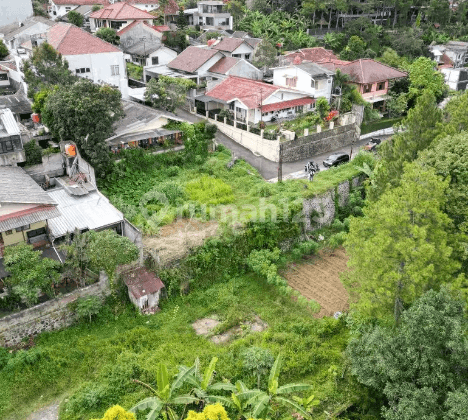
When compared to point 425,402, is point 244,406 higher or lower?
lower

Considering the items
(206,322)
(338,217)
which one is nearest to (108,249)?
(206,322)

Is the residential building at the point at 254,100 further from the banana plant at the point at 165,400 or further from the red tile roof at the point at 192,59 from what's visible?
the banana plant at the point at 165,400

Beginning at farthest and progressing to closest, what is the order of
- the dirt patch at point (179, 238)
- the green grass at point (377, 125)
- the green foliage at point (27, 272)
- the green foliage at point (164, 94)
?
the green grass at point (377, 125) → the green foliage at point (164, 94) → the dirt patch at point (179, 238) → the green foliage at point (27, 272)

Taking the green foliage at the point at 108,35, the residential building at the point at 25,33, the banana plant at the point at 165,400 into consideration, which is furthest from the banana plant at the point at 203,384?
the green foliage at the point at 108,35

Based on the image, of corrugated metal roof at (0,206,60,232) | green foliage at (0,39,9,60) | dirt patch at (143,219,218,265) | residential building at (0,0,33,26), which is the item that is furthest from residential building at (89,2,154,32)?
corrugated metal roof at (0,206,60,232)

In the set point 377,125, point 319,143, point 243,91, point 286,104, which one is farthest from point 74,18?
point 377,125

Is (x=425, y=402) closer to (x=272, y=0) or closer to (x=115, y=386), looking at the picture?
(x=115, y=386)
